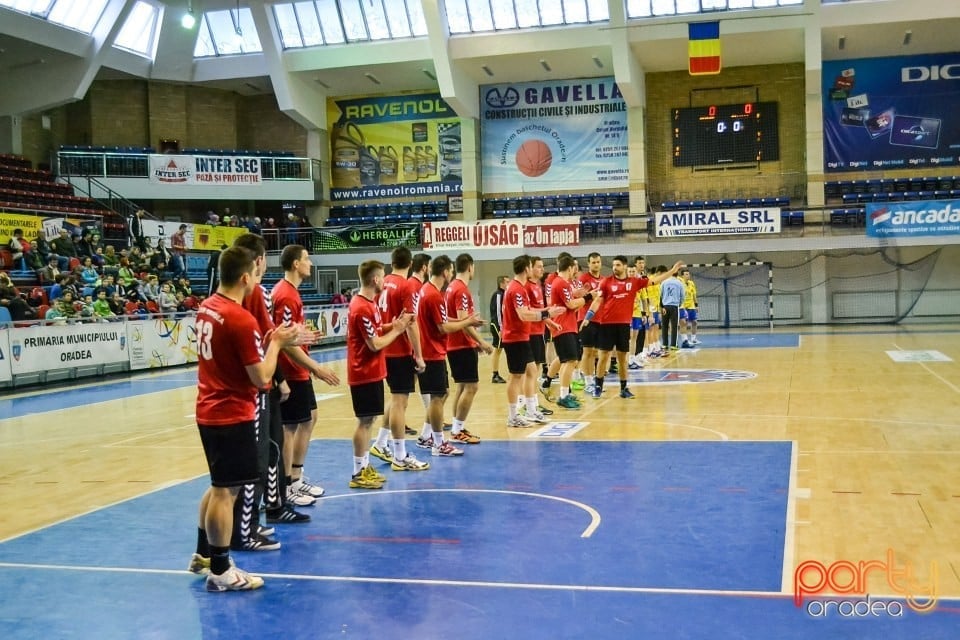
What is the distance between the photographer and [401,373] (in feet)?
27.1

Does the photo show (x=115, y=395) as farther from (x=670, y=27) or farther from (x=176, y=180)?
(x=670, y=27)

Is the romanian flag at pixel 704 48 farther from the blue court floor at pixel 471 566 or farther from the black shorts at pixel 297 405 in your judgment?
the black shorts at pixel 297 405

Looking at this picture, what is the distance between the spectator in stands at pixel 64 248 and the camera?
22672mm

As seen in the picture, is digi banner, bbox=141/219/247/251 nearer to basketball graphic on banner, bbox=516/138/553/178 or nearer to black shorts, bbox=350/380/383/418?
basketball graphic on banner, bbox=516/138/553/178

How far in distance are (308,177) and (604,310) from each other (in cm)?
2398

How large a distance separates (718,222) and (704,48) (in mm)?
5628

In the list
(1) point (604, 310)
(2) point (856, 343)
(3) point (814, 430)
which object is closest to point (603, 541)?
(3) point (814, 430)

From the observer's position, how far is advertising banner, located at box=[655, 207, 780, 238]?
28781 millimetres

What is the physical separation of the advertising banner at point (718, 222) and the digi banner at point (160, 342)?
15259mm

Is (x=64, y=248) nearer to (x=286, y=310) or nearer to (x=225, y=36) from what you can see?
(x=225, y=36)

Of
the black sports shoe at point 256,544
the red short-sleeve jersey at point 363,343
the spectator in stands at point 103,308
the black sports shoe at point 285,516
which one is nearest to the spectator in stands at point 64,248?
the spectator in stands at point 103,308

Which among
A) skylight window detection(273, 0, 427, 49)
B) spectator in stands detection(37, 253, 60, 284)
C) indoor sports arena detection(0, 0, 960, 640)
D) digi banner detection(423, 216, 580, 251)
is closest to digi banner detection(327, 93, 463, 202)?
indoor sports arena detection(0, 0, 960, 640)

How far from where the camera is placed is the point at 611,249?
30703 mm

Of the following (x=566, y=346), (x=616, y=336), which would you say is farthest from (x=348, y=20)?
(x=566, y=346)
